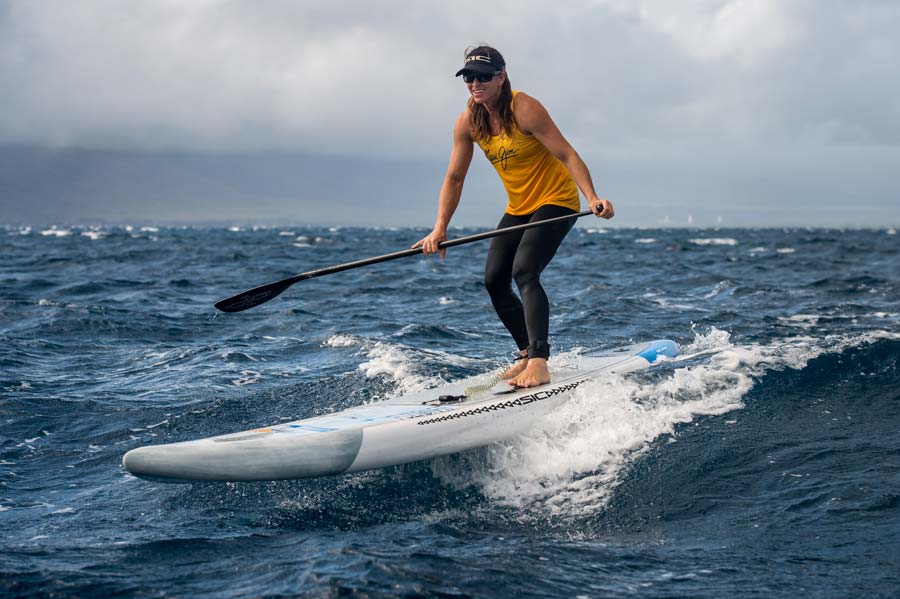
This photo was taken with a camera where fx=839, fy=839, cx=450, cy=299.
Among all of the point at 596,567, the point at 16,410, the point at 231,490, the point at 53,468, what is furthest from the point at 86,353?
the point at 596,567

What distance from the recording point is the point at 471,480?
5.30m

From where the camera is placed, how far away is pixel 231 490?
16.6 feet

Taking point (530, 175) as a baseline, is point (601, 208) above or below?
below

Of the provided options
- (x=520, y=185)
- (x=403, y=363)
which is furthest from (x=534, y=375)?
(x=403, y=363)

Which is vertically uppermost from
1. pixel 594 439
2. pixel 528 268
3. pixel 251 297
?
pixel 528 268

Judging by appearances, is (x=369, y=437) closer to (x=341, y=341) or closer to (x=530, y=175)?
(x=530, y=175)

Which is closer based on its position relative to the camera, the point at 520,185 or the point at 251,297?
the point at 520,185

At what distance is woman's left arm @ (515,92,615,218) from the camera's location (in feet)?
19.3

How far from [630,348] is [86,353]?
6.60 m

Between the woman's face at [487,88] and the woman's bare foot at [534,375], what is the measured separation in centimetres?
191

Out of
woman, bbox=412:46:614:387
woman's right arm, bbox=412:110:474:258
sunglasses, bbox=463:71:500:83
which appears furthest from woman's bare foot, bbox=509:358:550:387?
sunglasses, bbox=463:71:500:83

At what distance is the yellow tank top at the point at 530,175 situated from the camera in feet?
20.1

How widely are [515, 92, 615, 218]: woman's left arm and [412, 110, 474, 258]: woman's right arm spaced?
1.65 feet

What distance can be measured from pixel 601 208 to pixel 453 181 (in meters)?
1.27
